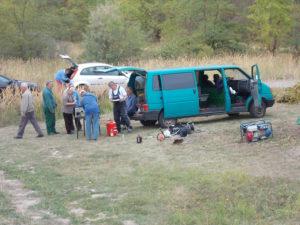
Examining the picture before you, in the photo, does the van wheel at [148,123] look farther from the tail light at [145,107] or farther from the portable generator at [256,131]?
the portable generator at [256,131]

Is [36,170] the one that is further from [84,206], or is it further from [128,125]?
[128,125]

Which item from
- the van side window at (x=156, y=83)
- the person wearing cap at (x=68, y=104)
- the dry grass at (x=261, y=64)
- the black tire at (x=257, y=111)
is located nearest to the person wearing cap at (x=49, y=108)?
the person wearing cap at (x=68, y=104)

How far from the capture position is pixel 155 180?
37.9 ft

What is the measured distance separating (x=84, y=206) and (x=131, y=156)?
13.5ft

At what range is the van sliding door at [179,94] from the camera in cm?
1805

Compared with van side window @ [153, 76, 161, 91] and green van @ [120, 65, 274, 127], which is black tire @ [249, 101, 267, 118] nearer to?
green van @ [120, 65, 274, 127]

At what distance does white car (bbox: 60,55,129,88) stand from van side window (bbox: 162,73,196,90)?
7.58 metres

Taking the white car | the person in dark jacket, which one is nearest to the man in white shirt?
the person in dark jacket

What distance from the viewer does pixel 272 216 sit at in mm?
9094

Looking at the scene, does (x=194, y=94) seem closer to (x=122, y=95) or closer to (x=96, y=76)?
(x=122, y=95)

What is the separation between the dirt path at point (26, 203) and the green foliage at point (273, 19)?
33343mm

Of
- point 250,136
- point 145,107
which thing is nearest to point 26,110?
point 145,107

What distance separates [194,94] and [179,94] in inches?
18.1

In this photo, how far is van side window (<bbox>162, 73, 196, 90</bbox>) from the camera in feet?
59.1
